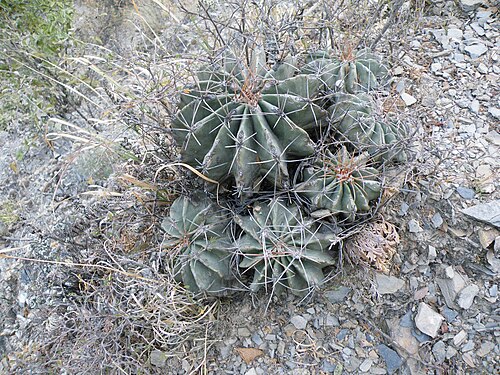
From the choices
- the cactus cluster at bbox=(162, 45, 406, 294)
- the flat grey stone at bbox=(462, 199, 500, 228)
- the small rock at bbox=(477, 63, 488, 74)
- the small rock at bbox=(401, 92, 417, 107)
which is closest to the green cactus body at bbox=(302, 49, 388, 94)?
the cactus cluster at bbox=(162, 45, 406, 294)

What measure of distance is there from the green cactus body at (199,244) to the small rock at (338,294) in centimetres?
47

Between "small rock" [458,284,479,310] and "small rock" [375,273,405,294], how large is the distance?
24 cm

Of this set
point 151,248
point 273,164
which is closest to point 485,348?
point 273,164

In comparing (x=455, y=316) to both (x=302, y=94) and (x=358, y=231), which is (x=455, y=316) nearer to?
(x=358, y=231)

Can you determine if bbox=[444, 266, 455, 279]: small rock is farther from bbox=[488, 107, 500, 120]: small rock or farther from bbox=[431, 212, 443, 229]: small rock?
bbox=[488, 107, 500, 120]: small rock

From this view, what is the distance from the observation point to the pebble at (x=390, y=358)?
209cm

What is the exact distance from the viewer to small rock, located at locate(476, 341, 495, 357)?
202cm

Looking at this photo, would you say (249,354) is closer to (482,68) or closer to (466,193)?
(466,193)

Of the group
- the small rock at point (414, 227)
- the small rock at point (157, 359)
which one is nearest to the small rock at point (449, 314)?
the small rock at point (414, 227)

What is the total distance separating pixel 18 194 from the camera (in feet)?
10.9

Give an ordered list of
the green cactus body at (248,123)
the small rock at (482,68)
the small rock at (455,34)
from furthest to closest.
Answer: the small rock at (455,34), the small rock at (482,68), the green cactus body at (248,123)

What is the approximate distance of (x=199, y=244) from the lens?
216 centimetres

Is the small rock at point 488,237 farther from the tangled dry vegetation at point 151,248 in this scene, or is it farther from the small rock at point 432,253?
the tangled dry vegetation at point 151,248

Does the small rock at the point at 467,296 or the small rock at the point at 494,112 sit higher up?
the small rock at the point at 494,112
